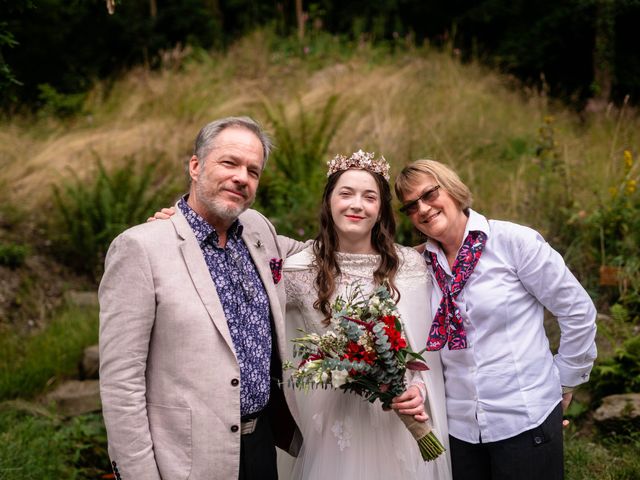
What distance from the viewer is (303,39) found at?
1416 centimetres

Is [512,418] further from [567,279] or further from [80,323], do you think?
[80,323]

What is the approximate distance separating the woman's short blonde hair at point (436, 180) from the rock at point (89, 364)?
3736 mm

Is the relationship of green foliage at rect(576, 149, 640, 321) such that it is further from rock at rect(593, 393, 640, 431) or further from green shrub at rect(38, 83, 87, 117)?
green shrub at rect(38, 83, 87, 117)

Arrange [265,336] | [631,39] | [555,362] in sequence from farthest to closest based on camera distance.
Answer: [631,39] < [555,362] < [265,336]

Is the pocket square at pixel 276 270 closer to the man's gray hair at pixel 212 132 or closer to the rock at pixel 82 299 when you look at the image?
the man's gray hair at pixel 212 132

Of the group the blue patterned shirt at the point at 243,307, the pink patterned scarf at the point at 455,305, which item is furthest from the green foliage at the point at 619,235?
the blue patterned shirt at the point at 243,307

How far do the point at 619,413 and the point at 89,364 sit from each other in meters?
4.49

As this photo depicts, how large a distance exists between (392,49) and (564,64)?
11.6 feet

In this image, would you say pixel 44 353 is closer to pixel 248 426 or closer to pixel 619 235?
pixel 248 426

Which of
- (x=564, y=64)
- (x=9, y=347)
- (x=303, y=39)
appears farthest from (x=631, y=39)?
(x=9, y=347)

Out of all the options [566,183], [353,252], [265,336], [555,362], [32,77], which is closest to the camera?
[265,336]

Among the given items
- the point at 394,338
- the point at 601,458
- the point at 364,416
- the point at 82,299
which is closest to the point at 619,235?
the point at 601,458

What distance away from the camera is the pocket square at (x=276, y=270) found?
3.47 metres

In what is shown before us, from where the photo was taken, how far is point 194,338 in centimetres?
287
